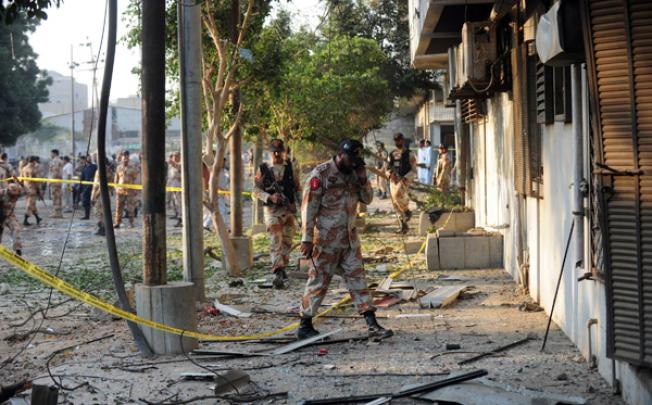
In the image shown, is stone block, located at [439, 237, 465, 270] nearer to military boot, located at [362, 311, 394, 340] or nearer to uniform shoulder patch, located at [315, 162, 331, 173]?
military boot, located at [362, 311, 394, 340]

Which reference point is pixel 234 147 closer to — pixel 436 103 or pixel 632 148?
pixel 632 148

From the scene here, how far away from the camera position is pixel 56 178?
29.1m

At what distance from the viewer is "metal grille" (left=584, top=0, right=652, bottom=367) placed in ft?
16.6

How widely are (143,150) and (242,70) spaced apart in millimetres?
7122

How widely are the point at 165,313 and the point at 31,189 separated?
17.5m

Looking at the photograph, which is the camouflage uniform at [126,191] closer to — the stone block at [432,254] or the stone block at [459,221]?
the stone block at [459,221]

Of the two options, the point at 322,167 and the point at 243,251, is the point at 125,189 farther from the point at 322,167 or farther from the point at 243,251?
the point at 322,167

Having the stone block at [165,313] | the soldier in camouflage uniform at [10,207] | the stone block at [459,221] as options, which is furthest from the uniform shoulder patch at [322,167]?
the soldier in camouflage uniform at [10,207]

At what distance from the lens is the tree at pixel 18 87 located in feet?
142

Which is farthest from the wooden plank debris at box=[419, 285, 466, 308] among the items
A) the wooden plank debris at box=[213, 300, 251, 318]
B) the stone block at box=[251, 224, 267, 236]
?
the stone block at box=[251, 224, 267, 236]

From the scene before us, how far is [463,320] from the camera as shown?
9172 mm

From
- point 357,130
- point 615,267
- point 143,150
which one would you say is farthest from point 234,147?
point 357,130

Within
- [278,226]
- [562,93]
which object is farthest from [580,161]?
[278,226]

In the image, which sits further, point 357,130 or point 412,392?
point 357,130
